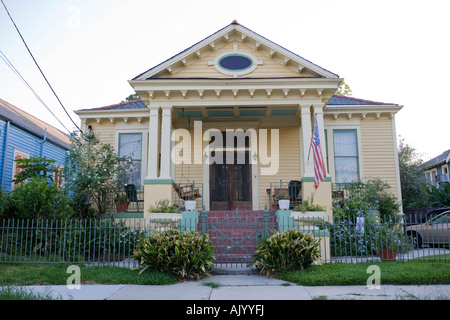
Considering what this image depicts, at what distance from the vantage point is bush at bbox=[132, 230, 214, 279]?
24.9 feet

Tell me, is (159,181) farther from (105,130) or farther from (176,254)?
(105,130)

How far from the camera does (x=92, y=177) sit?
1209 cm

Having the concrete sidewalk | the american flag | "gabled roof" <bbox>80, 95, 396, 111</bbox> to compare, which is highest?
"gabled roof" <bbox>80, 95, 396, 111</bbox>

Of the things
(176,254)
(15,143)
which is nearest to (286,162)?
(176,254)

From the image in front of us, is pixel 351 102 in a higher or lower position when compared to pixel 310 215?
higher

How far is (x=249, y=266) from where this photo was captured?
27.8 feet

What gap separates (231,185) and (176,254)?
23.5ft

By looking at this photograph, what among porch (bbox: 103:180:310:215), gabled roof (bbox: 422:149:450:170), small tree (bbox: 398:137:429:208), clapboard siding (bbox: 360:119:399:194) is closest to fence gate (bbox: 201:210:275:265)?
porch (bbox: 103:180:310:215)

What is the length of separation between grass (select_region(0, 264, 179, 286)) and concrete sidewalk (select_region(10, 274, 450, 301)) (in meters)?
0.22

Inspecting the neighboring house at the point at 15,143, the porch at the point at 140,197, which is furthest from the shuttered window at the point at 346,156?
the neighboring house at the point at 15,143

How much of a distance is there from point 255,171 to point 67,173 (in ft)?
22.0

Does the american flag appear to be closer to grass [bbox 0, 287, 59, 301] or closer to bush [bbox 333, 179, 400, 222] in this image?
bush [bbox 333, 179, 400, 222]

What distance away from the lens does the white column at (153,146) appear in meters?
11.7
